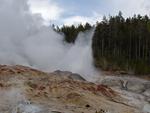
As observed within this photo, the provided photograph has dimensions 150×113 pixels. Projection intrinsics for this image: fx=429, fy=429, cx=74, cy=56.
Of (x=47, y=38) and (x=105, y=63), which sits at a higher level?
(x=47, y=38)

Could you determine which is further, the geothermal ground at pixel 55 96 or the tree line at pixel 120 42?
the tree line at pixel 120 42

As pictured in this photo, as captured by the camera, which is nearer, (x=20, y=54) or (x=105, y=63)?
(x=20, y=54)

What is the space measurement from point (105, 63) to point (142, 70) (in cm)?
753

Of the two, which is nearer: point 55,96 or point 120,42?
point 55,96

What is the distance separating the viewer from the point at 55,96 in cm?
2955

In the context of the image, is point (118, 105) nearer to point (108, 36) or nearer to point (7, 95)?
point (7, 95)

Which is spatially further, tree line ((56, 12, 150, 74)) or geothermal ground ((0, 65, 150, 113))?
tree line ((56, 12, 150, 74))

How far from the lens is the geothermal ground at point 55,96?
2645cm

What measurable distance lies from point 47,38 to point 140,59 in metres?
21.4

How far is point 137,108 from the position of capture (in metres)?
29.8

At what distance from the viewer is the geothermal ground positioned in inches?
1041

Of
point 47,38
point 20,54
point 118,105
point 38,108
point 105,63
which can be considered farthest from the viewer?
point 105,63

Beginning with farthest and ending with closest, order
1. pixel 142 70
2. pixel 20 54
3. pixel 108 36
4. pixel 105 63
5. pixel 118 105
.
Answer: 1. pixel 108 36
2. pixel 105 63
3. pixel 142 70
4. pixel 20 54
5. pixel 118 105

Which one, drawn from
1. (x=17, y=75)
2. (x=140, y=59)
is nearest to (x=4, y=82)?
(x=17, y=75)
